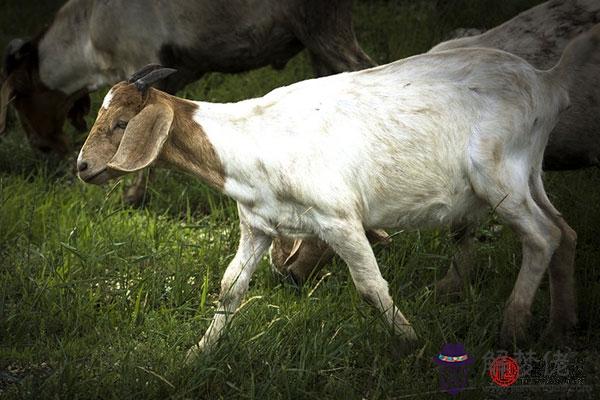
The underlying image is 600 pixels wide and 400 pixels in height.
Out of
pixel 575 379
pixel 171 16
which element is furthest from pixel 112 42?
pixel 575 379

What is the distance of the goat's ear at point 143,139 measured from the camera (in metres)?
4.34

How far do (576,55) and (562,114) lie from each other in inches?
19.8

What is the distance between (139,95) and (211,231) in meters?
1.84

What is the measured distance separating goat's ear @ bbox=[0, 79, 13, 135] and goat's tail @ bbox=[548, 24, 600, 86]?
407 centimetres

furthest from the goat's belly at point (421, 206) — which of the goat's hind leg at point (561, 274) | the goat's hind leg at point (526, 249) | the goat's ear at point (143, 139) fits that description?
the goat's ear at point (143, 139)

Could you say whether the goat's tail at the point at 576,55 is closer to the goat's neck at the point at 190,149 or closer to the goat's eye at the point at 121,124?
the goat's neck at the point at 190,149

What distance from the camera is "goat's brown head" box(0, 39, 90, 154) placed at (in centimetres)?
768

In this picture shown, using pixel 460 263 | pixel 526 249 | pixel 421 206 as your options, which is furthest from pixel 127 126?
pixel 460 263

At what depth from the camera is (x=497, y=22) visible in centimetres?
791

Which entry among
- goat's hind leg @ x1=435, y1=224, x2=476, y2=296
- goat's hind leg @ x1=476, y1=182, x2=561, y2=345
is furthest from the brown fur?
goat's hind leg @ x1=435, y1=224, x2=476, y2=296

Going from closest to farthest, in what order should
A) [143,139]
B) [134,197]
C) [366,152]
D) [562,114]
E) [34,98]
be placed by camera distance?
[143,139] < [366,152] < [562,114] < [134,197] < [34,98]

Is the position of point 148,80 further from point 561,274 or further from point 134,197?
point 134,197

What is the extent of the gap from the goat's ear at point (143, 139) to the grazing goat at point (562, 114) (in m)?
1.11

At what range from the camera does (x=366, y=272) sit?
4531 mm
